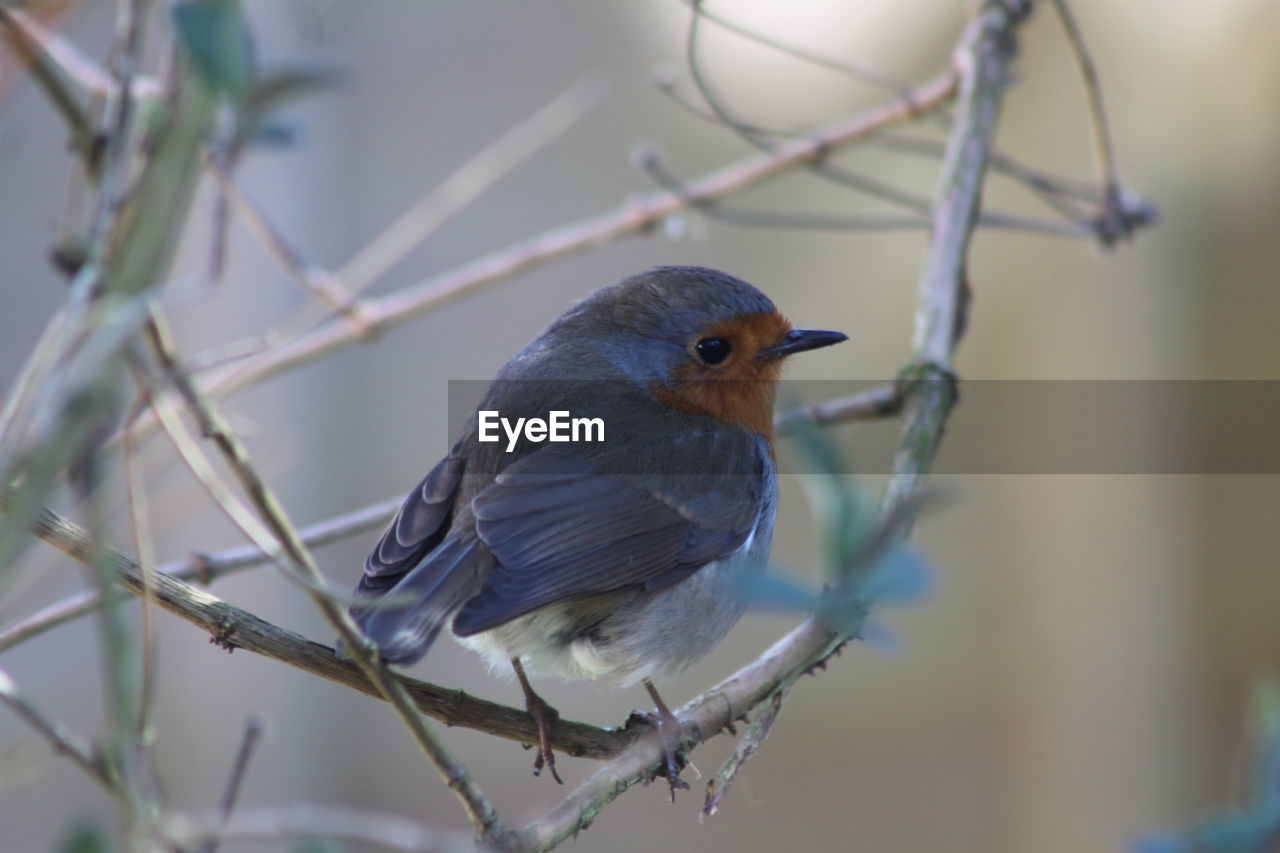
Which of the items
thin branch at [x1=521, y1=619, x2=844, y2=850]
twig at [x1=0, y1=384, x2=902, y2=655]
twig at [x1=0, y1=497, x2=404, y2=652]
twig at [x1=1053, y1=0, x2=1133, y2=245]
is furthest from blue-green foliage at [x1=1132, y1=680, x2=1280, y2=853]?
twig at [x1=1053, y1=0, x2=1133, y2=245]

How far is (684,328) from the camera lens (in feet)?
9.21

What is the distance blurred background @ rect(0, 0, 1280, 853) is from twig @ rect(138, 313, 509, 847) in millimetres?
3742

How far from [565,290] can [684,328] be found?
9.61ft

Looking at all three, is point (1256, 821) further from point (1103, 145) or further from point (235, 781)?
point (1103, 145)

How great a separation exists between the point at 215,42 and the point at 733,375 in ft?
5.90

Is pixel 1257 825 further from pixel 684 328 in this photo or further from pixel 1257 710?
pixel 684 328

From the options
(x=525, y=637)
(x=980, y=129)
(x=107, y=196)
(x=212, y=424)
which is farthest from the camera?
(x=980, y=129)

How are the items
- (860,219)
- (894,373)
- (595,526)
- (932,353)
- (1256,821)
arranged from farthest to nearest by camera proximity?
(894,373) → (860,219) → (932,353) → (595,526) → (1256,821)

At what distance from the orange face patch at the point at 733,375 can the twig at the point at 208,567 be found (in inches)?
26.1

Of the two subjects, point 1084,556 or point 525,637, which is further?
point 1084,556

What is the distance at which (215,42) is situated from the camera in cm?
114

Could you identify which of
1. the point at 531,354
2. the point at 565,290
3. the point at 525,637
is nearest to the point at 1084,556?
the point at 565,290

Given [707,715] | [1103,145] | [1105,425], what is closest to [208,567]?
[707,715]

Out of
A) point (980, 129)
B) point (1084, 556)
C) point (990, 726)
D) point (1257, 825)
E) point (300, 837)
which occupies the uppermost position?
point (980, 129)
